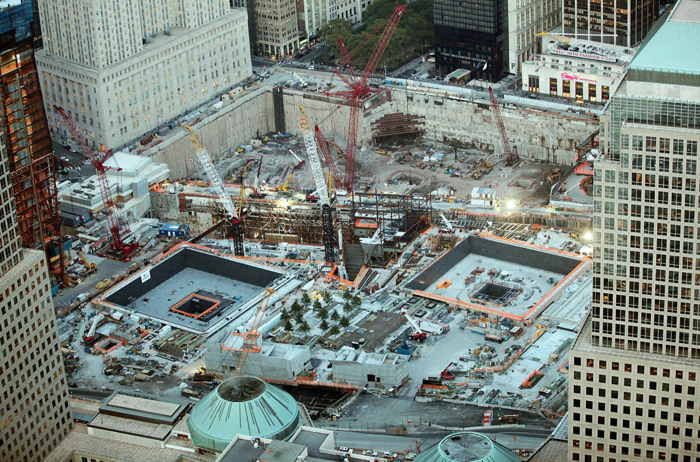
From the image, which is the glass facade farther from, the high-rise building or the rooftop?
the rooftop

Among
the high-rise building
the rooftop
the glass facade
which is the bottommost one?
the high-rise building

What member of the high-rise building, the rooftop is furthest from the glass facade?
the rooftop

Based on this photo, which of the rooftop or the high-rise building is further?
the rooftop

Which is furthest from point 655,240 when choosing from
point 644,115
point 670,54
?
point 670,54

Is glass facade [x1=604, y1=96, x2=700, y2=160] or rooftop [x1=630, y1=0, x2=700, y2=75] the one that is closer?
glass facade [x1=604, y1=96, x2=700, y2=160]

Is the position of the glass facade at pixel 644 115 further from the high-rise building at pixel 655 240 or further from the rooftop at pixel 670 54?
the rooftop at pixel 670 54

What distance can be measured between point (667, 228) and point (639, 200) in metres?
4.81

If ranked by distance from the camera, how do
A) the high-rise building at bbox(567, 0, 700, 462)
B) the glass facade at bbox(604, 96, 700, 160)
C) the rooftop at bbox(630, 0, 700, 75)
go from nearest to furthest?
1. the glass facade at bbox(604, 96, 700, 160)
2. the high-rise building at bbox(567, 0, 700, 462)
3. the rooftop at bbox(630, 0, 700, 75)

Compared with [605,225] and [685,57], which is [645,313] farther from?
[685,57]

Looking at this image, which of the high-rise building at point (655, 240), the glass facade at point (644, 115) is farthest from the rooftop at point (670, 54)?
the glass facade at point (644, 115)

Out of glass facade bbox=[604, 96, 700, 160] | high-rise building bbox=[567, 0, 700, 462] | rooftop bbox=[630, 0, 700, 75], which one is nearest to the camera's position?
glass facade bbox=[604, 96, 700, 160]

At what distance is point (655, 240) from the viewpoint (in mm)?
193875

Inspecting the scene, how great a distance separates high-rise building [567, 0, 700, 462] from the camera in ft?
622

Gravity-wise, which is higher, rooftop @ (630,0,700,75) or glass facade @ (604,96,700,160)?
rooftop @ (630,0,700,75)
